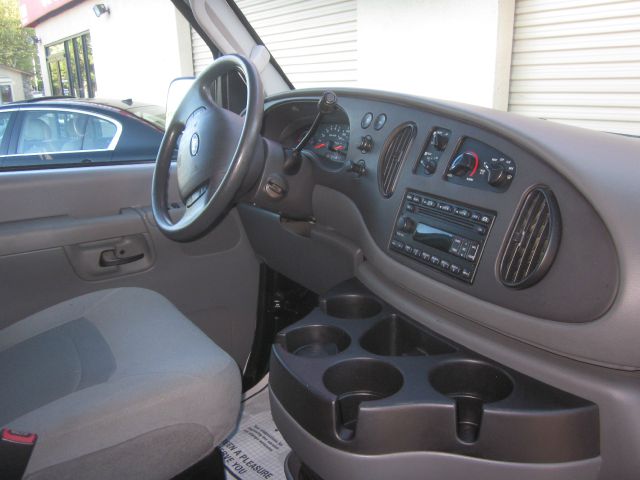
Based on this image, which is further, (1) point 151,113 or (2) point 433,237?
(1) point 151,113

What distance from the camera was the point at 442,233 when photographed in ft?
3.69

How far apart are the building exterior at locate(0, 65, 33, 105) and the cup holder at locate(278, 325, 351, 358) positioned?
176cm

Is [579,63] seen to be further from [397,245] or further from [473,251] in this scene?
[473,251]

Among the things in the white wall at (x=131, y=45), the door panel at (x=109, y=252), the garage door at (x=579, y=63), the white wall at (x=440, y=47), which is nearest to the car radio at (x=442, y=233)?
the door panel at (x=109, y=252)

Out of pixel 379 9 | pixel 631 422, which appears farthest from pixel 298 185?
pixel 379 9

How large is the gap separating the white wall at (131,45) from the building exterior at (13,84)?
2.79m

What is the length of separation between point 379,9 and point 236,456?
324cm

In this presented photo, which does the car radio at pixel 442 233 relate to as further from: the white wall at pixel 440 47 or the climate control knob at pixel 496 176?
the white wall at pixel 440 47

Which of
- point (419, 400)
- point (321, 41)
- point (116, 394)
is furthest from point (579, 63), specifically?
point (116, 394)

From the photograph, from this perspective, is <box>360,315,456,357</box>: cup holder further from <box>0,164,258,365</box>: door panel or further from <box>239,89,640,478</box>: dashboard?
<box>0,164,258,365</box>: door panel

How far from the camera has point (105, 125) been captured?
7.55 feet

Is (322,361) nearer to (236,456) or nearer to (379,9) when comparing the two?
(236,456)

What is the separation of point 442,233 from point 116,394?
0.73m

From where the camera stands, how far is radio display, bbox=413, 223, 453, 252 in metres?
1.11
